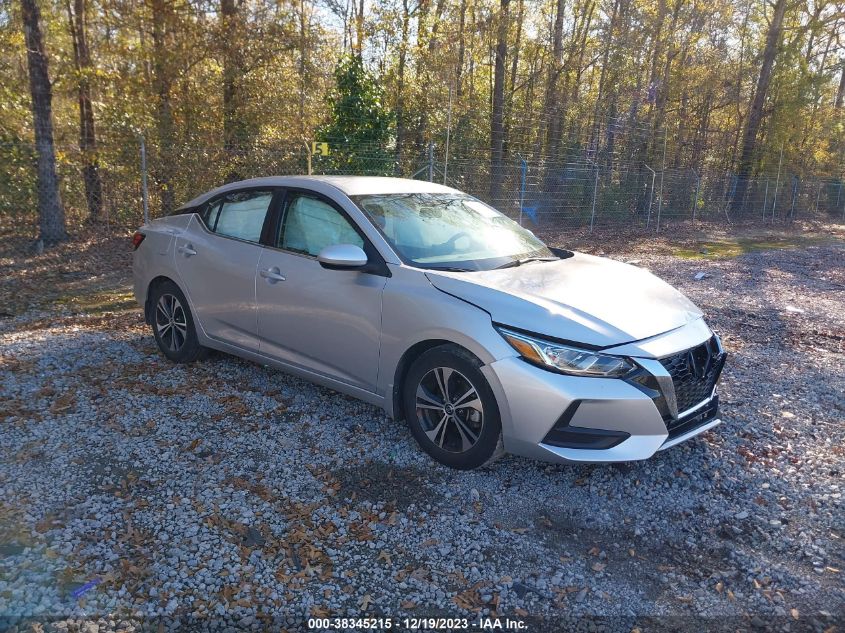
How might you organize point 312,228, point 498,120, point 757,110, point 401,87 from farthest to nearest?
1. point 757,110
2. point 498,120
3. point 401,87
4. point 312,228

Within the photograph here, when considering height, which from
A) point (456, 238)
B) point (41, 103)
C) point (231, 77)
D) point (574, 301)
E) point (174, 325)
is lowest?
point (174, 325)

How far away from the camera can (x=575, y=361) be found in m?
3.23

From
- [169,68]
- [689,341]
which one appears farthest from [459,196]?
[169,68]

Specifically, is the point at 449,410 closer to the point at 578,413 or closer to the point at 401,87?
the point at 578,413

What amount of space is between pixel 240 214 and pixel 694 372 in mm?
3429

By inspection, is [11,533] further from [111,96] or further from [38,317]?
[111,96]

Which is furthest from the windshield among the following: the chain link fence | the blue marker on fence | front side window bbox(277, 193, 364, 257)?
the chain link fence

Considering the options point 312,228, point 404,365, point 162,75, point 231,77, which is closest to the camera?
point 404,365

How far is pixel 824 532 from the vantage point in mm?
3160

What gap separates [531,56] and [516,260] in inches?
924

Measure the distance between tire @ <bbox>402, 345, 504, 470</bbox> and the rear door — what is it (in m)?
1.57

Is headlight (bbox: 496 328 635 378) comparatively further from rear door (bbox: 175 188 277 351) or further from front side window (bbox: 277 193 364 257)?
rear door (bbox: 175 188 277 351)

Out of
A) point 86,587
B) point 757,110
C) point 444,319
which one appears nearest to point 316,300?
point 444,319

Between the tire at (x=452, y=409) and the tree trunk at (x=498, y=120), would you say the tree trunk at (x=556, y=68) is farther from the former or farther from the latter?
the tire at (x=452, y=409)
